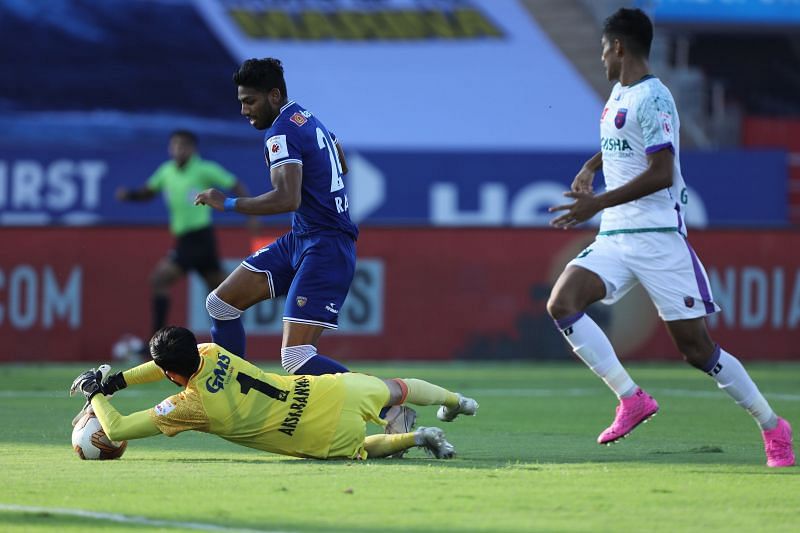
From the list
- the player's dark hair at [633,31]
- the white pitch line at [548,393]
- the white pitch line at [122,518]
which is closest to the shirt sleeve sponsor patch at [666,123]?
the player's dark hair at [633,31]

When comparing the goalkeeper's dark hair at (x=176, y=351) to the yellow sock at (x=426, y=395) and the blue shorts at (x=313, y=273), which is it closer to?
the blue shorts at (x=313, y=273)

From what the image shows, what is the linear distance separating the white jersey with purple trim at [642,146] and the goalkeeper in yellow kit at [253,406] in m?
1.57

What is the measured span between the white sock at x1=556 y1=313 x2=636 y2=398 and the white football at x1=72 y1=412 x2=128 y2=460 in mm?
2437

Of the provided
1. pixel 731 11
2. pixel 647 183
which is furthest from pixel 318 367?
pixel 731 11

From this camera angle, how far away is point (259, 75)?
8664 millimetres

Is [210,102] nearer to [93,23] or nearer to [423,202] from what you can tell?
[93,23]

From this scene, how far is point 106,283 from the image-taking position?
645 inches

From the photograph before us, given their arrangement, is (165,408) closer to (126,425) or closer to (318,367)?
(126,425)

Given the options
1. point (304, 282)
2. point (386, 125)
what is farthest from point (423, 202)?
point (304, 282)

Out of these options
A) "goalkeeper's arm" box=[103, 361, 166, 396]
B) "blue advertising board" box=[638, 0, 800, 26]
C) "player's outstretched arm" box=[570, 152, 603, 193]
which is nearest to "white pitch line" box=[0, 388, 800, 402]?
"player's outstretched arm" box=[570, 152, 603, 193]

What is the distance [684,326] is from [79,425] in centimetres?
319

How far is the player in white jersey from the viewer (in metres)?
8.12

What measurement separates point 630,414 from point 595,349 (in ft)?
1.35

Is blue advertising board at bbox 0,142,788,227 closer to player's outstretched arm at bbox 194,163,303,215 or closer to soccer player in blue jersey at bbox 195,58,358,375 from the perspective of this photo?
soccer player in blue jersey at bbox 195,58,358,375
